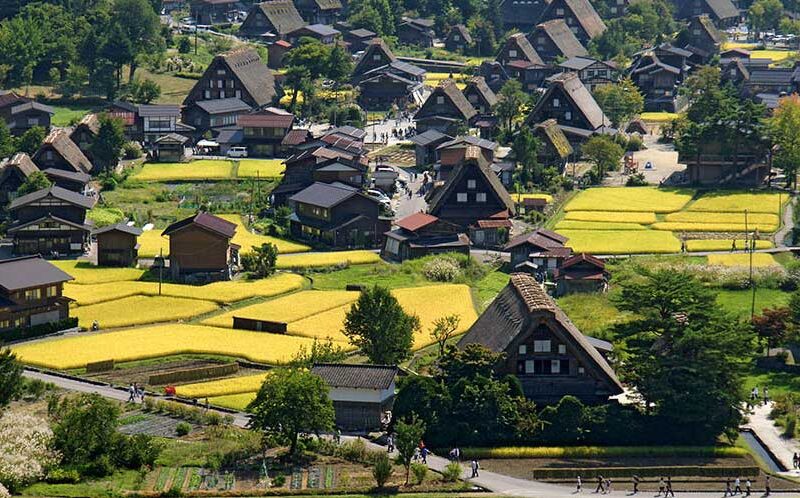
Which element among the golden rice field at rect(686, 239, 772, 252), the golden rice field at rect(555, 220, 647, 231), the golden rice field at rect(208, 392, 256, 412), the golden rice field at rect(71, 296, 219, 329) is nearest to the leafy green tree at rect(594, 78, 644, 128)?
the golden rice field at rect(555, 220, 647, 231)

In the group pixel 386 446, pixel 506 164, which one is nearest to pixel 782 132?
pixel 506 164

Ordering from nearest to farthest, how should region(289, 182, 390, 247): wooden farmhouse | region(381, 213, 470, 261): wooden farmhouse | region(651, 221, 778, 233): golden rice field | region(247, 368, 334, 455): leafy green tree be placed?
region(247, 368, 334, 455): leafy green tree → region(381, 213, 470, 261): wooden farmhouse → region(289, 182, 390, 247): wooden farmhouse → region(651, 221, 778, 233): golden rice field

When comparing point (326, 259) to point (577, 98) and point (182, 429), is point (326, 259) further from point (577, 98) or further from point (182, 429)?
point (577, 98)

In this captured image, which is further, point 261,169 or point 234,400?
point 261,169

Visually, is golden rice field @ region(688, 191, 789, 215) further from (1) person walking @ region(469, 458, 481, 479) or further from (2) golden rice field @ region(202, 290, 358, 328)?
(1) person walking @ region(469, 458, 481, 479)

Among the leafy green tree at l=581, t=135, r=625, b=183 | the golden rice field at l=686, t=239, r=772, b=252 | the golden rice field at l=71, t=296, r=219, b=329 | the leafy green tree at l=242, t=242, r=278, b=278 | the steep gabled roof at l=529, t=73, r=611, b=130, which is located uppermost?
the steep gabled roof at l=529, t=73, r=611, b=130

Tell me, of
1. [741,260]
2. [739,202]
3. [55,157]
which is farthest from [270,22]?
[741,260]
